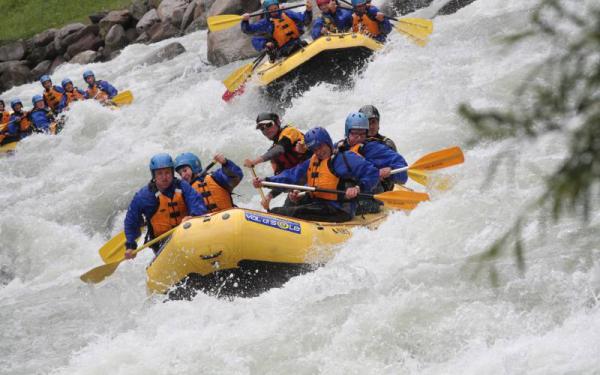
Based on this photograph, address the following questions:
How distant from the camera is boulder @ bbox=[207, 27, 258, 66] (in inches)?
648

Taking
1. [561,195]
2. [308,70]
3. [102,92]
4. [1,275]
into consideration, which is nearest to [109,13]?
[102,92]

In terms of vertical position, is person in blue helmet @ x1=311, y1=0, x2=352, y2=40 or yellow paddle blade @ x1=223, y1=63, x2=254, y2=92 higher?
person in blue helmet @ x1=311, y1=0, x2=352, y2=40

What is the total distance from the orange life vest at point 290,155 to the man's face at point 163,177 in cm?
119

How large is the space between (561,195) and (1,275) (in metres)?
8.84

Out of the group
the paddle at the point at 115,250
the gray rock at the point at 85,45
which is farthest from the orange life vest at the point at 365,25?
the gray rock at the point at 85,45

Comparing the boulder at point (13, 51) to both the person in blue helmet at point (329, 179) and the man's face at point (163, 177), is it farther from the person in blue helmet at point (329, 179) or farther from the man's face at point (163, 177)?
the person in blue helmet at point (329, 179)

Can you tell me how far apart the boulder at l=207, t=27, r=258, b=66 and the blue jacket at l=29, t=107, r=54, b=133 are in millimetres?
3381

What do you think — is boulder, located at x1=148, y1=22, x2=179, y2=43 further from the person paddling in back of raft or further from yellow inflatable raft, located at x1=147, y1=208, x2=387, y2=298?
yellow inflatable raft, located at x1=147, y1=208, x2=387, y2=298

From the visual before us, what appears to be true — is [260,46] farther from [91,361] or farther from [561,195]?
[561,195]

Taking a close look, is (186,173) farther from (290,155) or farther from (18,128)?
(18,128)

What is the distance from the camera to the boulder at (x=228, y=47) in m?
16.5

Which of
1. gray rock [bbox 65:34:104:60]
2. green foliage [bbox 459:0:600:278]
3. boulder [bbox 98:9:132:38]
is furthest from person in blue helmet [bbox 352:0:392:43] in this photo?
gray rock [bbox 65:34:104:60]

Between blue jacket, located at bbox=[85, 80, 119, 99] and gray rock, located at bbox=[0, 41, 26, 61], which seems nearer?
blue jacket, located at bbox=[85, 80, 119, 99]

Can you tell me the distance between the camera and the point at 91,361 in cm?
554
